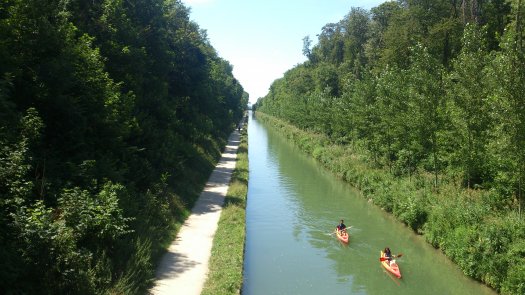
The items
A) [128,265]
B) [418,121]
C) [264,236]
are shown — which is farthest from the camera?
[418,121]

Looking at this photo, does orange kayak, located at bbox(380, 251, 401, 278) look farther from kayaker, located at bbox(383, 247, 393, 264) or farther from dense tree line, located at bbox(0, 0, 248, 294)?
dense tree line, located at bbox(0, 0, 248, 294)

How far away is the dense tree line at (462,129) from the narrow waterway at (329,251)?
119cm

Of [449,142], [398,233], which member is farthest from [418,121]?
[398,233]

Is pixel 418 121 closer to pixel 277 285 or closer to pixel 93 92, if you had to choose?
pixel 277 285

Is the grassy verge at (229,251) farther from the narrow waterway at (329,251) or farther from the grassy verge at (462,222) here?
the grassy verge at (462,222)

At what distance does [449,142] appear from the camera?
74.0ft

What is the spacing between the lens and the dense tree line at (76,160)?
30.5ft

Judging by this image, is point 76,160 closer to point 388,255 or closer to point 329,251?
point 329,251

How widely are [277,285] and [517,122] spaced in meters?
11.5

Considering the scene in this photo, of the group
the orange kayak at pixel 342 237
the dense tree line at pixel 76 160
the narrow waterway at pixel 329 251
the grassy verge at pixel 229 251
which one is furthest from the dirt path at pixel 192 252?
the orange kayak at pixel 342 237

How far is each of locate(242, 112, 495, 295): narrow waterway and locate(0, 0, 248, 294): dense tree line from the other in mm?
4595

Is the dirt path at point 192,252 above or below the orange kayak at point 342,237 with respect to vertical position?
above

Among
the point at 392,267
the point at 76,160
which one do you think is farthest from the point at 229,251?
the point at 392,267

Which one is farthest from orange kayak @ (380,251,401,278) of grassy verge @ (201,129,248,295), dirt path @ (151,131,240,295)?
dirt path @ (151,131,240,295)
